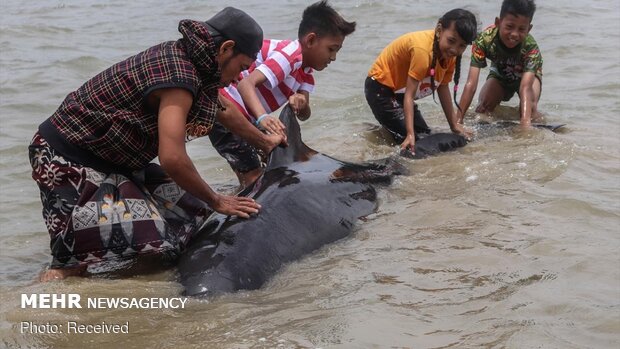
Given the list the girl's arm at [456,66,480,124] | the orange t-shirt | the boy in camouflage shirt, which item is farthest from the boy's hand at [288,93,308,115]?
the boy in camouflage shirt

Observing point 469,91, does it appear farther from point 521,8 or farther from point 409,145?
point 409,145

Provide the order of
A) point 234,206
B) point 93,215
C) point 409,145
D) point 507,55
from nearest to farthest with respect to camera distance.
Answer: point 93,215 < point 234,206 < point 409,145 < point 507,55

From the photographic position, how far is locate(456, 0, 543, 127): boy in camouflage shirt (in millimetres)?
7320

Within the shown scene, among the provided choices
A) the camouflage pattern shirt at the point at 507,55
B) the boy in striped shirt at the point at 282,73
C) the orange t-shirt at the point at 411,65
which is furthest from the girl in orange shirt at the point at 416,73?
the boy in striped shirt at the point at 282,73

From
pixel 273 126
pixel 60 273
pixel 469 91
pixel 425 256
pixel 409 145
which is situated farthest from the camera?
pixel 469 91

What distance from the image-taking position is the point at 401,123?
7.25 meters

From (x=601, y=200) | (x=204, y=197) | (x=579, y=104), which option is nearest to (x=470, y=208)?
(x=601, y=200)

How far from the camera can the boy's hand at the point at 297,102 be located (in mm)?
5441

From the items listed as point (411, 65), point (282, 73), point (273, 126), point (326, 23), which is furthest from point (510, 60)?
point (273, 126)

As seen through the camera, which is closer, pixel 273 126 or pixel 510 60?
pixel 273 126

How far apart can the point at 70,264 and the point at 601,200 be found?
3.30m

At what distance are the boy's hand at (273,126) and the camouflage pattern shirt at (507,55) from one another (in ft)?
10.2

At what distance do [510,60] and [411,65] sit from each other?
5.24ft

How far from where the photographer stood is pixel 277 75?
5.66 metres
